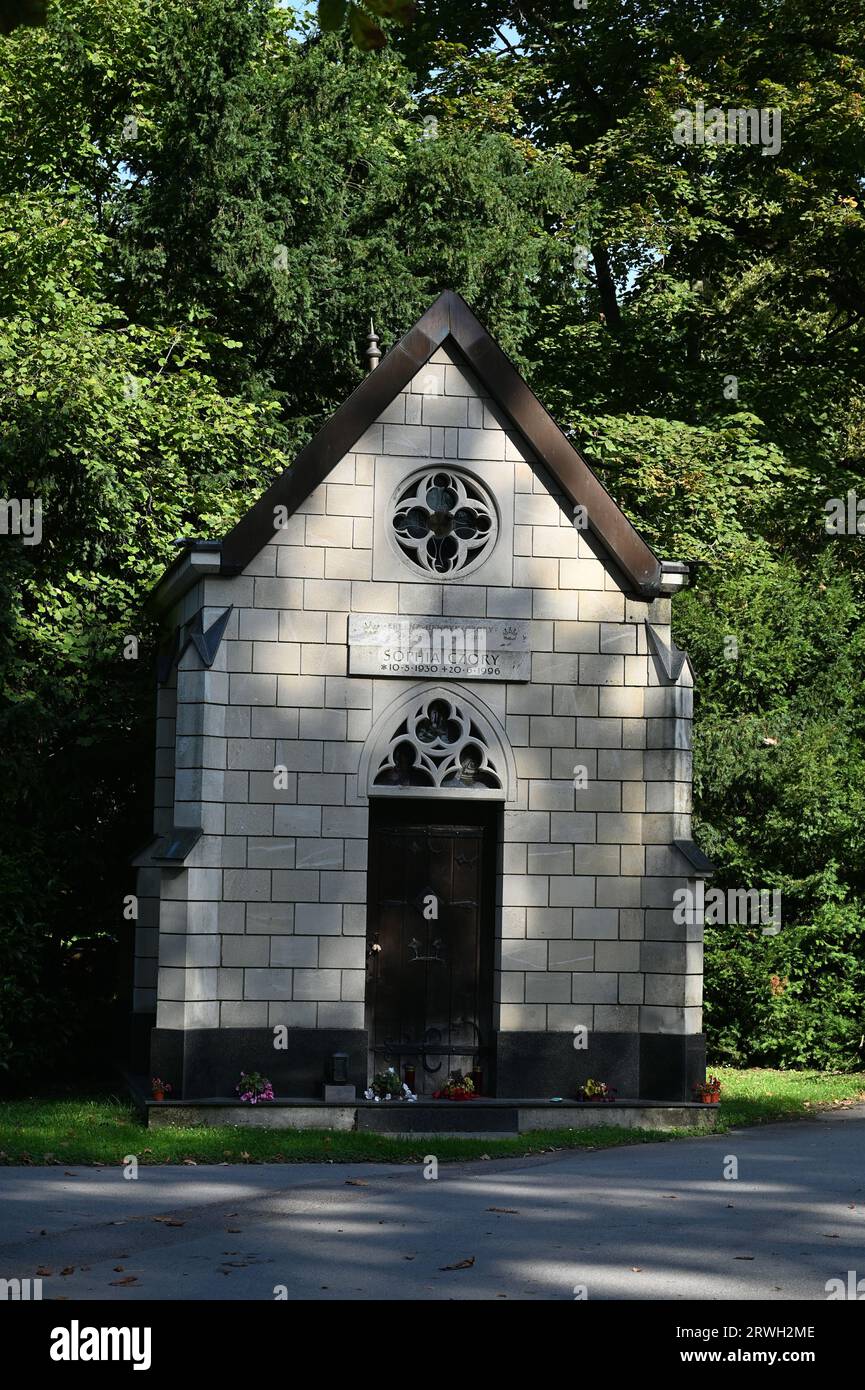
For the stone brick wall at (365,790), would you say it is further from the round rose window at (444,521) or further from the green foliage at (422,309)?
the green foliage at (422,309)

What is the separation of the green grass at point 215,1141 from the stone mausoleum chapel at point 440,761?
85 cm

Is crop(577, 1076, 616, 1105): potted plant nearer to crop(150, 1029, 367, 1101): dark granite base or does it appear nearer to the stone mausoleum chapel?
the stone mausoleum chapel

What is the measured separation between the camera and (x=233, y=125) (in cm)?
2350

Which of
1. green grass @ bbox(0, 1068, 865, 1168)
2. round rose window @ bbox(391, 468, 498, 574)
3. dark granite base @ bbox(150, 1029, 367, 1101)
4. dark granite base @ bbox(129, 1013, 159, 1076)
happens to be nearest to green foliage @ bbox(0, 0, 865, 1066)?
dark granite base @ bbox(129, 1013, 159, 1076)

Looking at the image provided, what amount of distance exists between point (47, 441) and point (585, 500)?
23.9 feet

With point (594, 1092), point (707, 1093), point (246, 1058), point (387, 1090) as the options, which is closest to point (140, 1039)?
point (246, 1058)

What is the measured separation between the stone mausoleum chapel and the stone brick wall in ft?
A: 0.08

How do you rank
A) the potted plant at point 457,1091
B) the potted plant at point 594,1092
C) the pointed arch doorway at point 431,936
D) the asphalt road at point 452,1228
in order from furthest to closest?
the pointed arch doorway at point 431,936, the potted plant at point 594,1092, the potted plant at point 457,1091, the asphalt road at point 452,1228

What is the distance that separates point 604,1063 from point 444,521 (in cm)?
Result: 523

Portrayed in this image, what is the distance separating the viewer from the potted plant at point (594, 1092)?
49.5 feet

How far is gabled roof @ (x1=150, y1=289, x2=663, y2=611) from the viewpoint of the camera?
50.0ft

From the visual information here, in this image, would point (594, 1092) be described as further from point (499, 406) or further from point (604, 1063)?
point (499, 406)

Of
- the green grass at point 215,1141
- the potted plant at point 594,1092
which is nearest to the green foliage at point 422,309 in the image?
the green grass at point 215,1141
